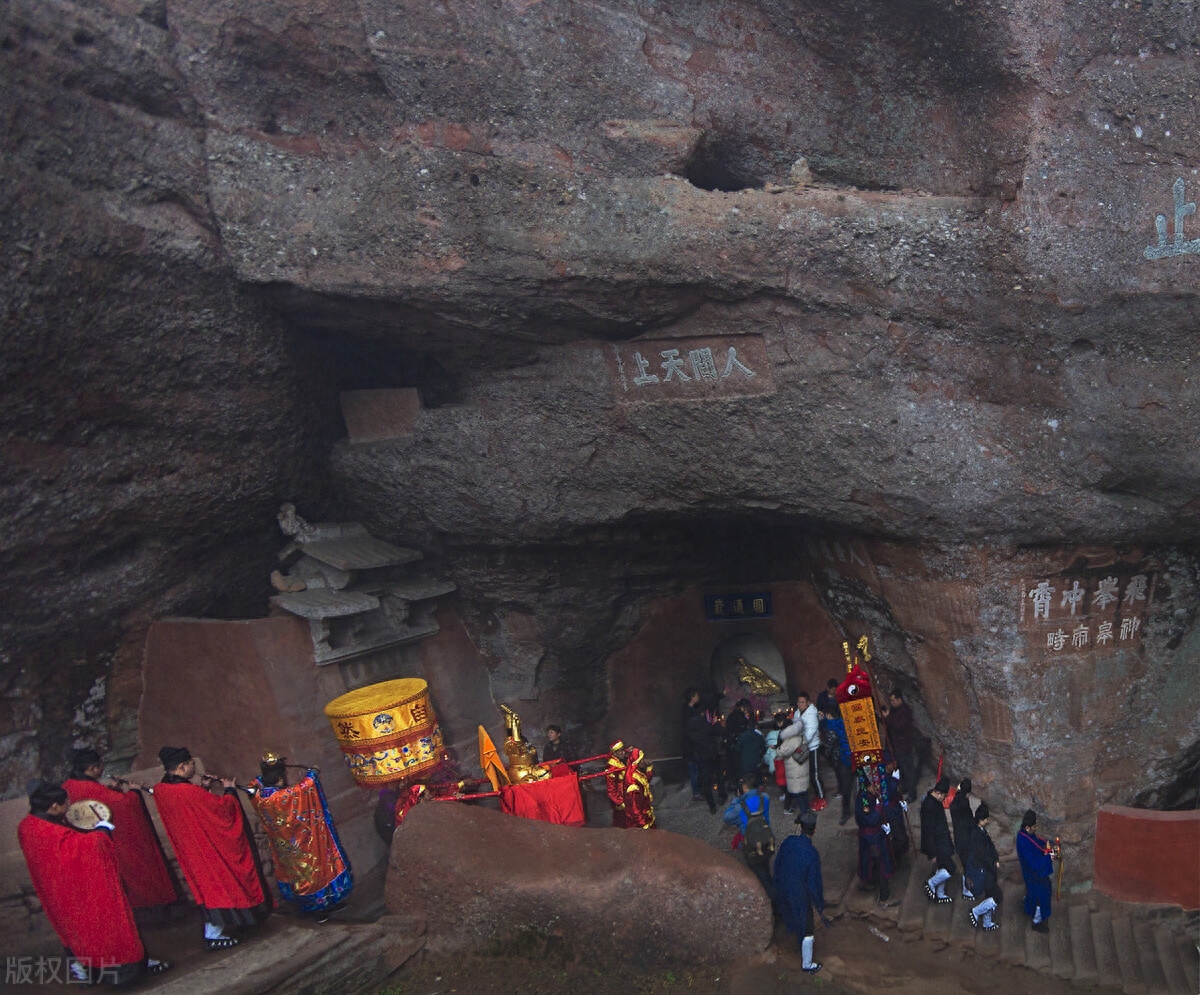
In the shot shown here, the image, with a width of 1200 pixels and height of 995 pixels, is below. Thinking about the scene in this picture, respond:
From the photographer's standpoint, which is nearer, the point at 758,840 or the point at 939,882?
the point at 758,840

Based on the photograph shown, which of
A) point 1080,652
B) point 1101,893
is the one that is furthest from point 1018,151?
point 1101,893

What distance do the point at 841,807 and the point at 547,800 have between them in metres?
3.21

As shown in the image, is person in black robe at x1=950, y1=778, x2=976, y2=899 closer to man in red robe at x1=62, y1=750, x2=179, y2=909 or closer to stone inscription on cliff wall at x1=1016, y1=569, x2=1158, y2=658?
stone inscription on cliff wall at x1=1016, y1=569, x2=1158, y2=658

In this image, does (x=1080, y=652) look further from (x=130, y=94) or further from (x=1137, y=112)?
(x=130, y=94)

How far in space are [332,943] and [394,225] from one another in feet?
17.1

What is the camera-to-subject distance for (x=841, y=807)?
9.32 m

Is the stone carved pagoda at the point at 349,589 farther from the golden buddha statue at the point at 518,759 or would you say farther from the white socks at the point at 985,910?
the white socks at the point at 985,910

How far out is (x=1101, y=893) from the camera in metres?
7.53

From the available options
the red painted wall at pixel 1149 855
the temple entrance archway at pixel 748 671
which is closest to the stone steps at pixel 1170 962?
the red painted wall at pixel 1149 855

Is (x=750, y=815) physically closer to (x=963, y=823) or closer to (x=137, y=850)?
(x=963, y=823)

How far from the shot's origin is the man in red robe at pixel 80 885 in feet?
19.4

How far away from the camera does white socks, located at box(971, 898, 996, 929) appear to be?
7.05 metres

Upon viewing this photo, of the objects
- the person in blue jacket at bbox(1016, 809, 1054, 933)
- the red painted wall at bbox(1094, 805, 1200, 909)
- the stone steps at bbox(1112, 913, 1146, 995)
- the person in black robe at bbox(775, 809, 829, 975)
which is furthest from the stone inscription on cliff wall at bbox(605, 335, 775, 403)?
the stone steps at bbox(1112, 913, 1146, 995)

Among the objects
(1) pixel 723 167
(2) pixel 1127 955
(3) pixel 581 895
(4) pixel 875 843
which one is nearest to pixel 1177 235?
(1) pixel 723 167
